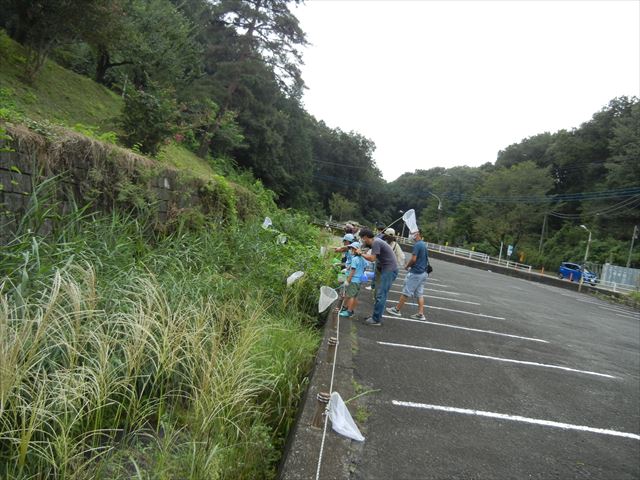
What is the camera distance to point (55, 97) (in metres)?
10.1

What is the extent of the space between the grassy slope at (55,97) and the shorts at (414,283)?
470 centimetres

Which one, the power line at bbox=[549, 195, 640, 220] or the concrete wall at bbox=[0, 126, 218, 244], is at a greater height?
the power line at bbox=[549, 195, 640, 220]

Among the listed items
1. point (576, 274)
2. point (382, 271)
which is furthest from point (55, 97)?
point (576, 274)

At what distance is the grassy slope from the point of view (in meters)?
8.12

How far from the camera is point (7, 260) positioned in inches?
131

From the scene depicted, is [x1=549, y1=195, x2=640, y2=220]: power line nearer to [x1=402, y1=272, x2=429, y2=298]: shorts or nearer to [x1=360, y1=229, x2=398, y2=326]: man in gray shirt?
[x1=402, y1=272, x2=429, y2=298]: shorts

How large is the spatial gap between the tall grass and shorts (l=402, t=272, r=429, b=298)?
2910 mm

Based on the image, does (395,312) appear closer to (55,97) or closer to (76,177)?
(76,177)

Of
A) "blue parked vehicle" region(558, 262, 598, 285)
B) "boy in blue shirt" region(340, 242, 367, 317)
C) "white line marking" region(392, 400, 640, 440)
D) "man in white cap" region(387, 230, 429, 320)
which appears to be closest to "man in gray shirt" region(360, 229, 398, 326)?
"boy in blue shirt" region(340, 242, 367, 317)

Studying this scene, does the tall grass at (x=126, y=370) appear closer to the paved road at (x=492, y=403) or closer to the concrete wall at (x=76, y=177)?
the concrete wall at (x=76, y=177)

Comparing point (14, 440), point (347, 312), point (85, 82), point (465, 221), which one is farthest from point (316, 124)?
point (14, 440)

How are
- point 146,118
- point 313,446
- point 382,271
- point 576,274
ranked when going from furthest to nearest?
point 576,274 < point 146,118 < point 382,271 < point 313,446

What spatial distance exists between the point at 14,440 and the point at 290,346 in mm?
2445

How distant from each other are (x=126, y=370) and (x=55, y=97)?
9949 mm
